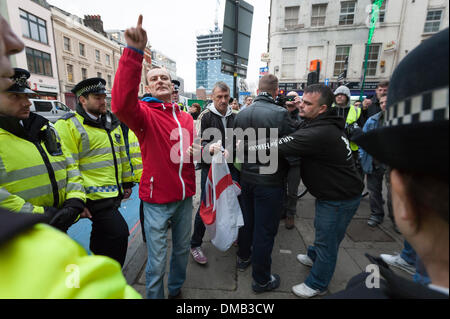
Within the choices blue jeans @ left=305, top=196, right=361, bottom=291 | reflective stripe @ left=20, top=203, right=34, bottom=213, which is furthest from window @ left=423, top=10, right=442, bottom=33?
reflective stripe @ left=20, top=203, right=34, bottom=213

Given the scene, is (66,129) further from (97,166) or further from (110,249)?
(110,249)

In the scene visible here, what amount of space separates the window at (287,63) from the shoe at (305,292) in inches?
730

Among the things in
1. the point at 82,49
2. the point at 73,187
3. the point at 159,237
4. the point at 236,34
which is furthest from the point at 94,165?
the point at 82,49

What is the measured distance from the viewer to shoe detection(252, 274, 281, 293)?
7.68 ft

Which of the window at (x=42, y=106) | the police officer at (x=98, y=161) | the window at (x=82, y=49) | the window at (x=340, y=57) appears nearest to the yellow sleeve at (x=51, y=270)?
the police officer at (x=98, y=161)

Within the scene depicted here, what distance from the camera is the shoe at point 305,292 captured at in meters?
2.30

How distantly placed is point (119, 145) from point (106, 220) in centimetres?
91

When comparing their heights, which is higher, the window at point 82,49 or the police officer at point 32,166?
the window at point 82,49

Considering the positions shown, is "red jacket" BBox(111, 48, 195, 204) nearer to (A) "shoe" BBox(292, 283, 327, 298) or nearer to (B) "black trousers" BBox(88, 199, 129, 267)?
(B) "black trousers" BBox(88, 199, 129, 267)

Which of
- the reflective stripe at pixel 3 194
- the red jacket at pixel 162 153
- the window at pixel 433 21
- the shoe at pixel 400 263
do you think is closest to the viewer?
the reflective stripe at pixel 3 194

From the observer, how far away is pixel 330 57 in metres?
17.1

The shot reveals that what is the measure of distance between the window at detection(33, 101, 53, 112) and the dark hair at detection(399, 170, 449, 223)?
1634cm

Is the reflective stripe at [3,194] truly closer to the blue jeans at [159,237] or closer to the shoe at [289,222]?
the blue jeans at [159,237]

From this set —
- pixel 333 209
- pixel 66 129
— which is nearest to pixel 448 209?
pixel 333 209
